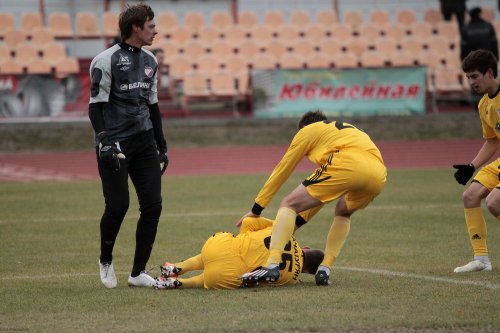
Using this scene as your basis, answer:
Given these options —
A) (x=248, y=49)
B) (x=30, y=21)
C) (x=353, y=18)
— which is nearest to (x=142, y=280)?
(x=248, y=49)

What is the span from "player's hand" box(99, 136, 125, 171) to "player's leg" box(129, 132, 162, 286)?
377mm

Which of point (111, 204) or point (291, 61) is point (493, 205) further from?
point (291, 61)

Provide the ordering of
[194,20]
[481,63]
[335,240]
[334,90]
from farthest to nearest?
1. [194,20]
2. [334,90]
3. [481,63]
4. [335,240]

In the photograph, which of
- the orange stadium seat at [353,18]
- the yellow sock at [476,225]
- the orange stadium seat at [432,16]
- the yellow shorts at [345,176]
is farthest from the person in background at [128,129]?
the orange stadium seat at [432,16]

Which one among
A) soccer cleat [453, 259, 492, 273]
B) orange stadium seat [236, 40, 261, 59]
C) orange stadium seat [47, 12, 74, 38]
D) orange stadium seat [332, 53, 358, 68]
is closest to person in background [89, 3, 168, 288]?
soccer cleat [453, 259, 492, 273]

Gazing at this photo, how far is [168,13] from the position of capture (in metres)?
26.4

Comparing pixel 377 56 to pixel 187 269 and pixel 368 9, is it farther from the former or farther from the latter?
pixel 187 269

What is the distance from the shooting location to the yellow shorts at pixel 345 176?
765 cm

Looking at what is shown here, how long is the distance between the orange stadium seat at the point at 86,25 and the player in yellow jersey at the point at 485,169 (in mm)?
18410

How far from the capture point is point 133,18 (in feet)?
25.6

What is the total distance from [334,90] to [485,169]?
46.6 feet

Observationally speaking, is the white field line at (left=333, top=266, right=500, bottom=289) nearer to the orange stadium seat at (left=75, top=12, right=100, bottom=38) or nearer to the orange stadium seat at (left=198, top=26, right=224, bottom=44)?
the orange stadium seat at (left=198, top=26, right=224, bottom=44)

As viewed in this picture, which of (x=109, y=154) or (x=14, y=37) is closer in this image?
(x=109, y=154)

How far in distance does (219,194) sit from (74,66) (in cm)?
923
